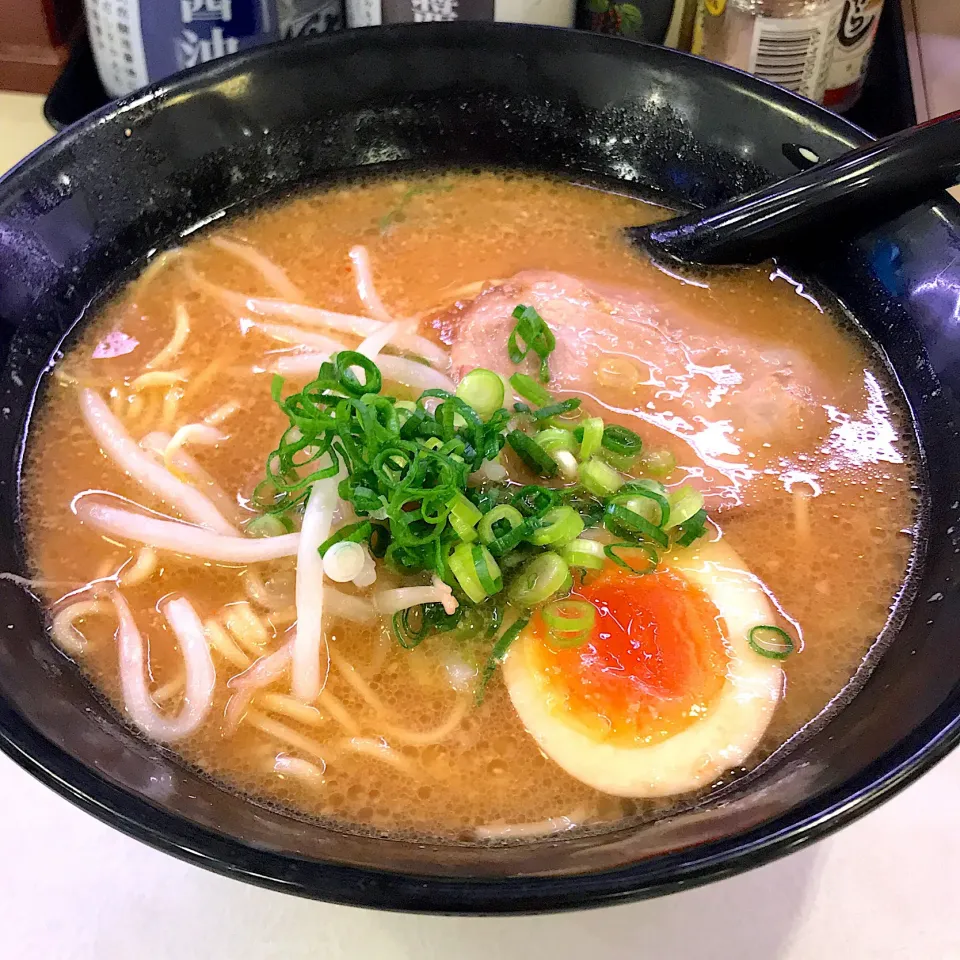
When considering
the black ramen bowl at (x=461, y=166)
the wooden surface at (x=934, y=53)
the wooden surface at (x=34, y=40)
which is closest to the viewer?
the black ramen bowl at (x=461, y=166)

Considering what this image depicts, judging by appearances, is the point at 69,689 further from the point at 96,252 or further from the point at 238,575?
the point at 96,252

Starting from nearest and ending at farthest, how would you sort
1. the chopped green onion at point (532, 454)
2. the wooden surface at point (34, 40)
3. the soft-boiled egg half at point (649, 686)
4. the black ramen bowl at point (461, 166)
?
1. the black ramen bowl at point (461, 166)
2. the soft-boiled egg half at point (649, 686)
3. the chopped green onion at point (532, 454)
4. the wooden surface at point (34, 40)

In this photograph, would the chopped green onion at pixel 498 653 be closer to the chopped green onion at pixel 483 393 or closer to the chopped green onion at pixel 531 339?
the chopped green onion at pixel 483 393

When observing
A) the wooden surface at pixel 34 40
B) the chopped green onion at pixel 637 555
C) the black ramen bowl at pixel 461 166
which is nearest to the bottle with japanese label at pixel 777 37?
the black ramen bowl at pixel 461 166

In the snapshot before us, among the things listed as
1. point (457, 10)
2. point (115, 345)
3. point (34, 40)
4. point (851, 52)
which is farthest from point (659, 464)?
point (34, 40)

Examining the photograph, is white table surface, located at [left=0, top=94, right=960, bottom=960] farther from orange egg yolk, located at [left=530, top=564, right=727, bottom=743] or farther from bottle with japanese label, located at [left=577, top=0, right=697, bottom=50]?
bottle with japanese label, located at [left=577, top=0, right=697, bottom=50]

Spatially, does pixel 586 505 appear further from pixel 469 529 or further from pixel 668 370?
pixel 668 370

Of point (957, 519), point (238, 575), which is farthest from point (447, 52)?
point (957, 519)

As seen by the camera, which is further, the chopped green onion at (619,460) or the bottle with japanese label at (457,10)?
the bottle with japanese label at (457,10)
